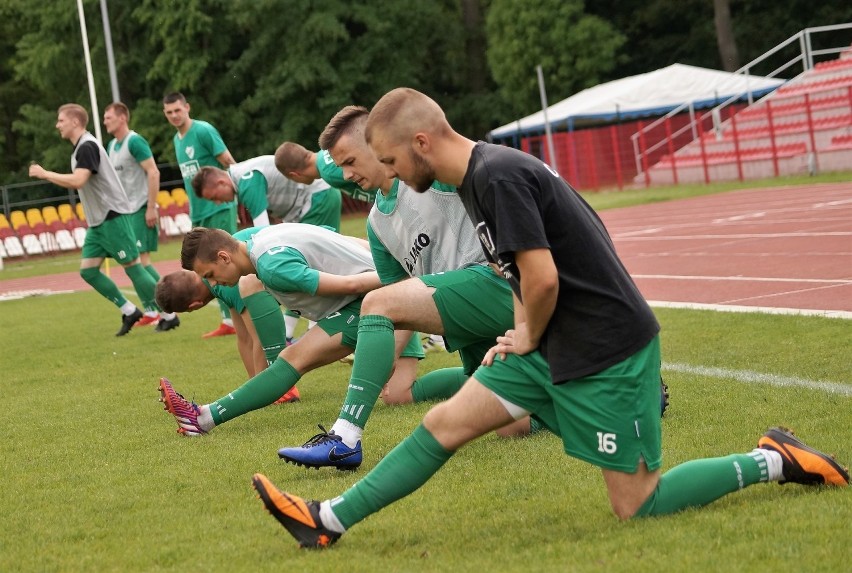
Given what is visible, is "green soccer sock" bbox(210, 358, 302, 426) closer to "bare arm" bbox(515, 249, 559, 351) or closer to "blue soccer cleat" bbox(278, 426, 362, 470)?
"blue soccer cleat" bbox(278, 426, 362, 470)

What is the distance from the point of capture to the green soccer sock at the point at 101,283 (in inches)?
530

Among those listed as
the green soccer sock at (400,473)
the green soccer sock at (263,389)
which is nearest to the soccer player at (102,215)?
the green soccer sock at (263,389)

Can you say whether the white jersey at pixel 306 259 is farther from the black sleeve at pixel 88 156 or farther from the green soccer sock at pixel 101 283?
the green soccer sock at pixel 101 283

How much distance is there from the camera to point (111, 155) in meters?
14.1

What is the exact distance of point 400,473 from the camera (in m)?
4.38

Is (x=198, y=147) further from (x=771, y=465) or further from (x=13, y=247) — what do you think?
(x=13, y=247)

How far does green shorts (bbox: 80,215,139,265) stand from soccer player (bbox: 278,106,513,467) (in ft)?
24.3

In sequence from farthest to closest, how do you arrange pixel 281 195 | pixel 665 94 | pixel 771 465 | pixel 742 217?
pixel 665 94
pixel 742 217
pixel 281 195
pixel 771 465

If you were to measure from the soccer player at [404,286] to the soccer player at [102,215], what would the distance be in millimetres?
7424

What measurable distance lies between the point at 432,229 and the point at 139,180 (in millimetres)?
8212

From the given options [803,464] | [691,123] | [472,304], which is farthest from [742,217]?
[691,123]

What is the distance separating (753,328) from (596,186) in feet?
89.8

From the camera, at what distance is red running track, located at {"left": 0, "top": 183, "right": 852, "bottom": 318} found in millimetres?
10617

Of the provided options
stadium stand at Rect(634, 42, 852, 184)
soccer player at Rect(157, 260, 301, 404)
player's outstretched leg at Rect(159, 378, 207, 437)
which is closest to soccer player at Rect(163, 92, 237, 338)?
soccer player at Rect(157, 260, 301, 404)
